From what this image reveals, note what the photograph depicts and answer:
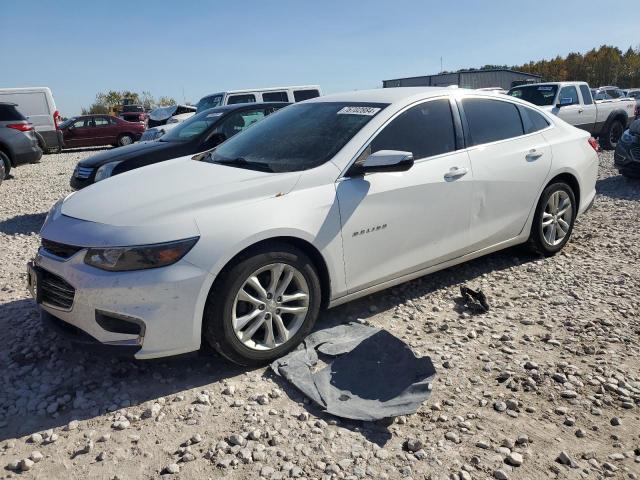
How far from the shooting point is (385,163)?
330 centimetres

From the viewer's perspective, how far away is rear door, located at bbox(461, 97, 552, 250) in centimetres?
414

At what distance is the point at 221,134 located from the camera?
709 centimetres

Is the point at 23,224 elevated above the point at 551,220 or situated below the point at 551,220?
below

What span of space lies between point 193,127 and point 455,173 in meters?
4.41

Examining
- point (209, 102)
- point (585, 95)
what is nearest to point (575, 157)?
point (585, 95)

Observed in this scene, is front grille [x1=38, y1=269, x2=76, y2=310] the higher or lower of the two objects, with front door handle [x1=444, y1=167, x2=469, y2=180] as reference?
lower

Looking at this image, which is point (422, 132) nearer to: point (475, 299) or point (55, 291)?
point (475, 299)

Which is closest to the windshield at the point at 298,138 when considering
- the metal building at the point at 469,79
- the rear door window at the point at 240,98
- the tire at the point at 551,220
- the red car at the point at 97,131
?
the tire at the point at 551,220

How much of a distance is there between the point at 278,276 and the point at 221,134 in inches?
174

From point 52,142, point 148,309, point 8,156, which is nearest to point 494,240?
point 148,309

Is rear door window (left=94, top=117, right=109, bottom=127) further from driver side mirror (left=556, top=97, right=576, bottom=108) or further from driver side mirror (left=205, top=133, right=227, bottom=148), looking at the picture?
driver side mirror (left=556, top=97, right=576, bottom=108)

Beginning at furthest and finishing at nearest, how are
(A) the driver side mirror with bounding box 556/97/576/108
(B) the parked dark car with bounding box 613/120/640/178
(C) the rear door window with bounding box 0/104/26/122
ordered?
(A) the driver side mirror with bounding box 556/97/576/108
(C) the rear door window with bounding box 0/104/26/122
(B) the parked dark car with bounding box 613/120/640/178

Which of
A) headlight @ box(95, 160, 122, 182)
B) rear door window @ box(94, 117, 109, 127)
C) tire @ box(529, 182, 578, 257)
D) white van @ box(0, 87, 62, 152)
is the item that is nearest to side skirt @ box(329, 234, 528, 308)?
tire @ box(529, 182, 578, 257)

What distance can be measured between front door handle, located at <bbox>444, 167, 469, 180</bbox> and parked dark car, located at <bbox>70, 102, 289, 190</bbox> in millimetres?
3254
